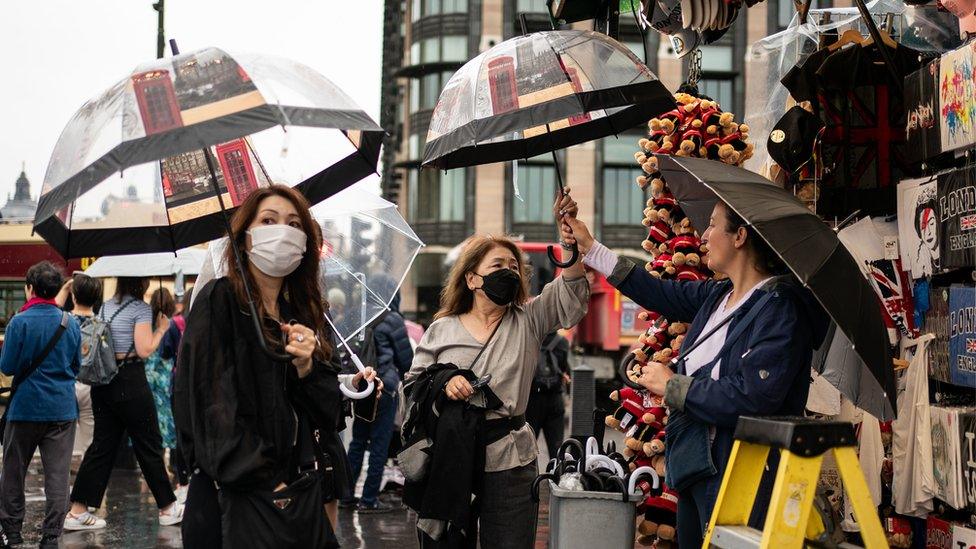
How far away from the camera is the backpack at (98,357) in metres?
9.32

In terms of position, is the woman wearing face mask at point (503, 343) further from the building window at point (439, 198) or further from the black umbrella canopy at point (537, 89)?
the building window at point (439, 198)

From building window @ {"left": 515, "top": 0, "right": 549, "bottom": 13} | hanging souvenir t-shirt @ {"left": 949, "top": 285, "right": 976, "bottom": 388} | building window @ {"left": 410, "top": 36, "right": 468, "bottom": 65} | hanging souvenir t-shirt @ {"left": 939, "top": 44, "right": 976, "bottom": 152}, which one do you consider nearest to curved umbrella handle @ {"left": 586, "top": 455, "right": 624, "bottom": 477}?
hanging souvenir t-shirt @ {"left": 949, "top": 285, "right": 976, "bottom": 388}

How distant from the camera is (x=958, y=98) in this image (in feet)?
16.8

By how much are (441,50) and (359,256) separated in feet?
130

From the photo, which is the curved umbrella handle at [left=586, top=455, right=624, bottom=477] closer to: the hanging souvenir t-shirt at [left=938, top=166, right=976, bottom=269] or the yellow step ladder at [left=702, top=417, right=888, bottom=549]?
the yellow step ladder at [left=702, top=417, right=888, bottom=549]

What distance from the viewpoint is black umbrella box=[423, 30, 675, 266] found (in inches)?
A: 195

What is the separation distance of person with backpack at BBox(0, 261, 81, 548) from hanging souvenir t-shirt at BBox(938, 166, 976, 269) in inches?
246

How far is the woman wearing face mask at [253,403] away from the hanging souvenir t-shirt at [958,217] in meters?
3.00

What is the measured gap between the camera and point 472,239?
5.74 metres

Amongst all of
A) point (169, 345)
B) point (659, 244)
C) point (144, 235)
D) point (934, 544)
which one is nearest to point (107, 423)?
point (169, 345)

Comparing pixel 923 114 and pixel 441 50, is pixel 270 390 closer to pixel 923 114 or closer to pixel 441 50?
pixel 923 114

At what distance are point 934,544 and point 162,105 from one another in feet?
13.5

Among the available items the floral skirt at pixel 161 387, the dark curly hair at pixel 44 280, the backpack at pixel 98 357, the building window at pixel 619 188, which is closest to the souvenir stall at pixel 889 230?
the dark curly hair at pixel 44 280

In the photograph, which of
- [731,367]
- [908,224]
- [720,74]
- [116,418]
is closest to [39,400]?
[116,418]
